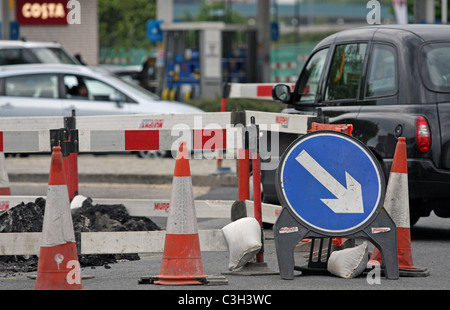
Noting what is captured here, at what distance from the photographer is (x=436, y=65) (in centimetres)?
923

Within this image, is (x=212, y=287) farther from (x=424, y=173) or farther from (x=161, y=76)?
(x=161, y=76)

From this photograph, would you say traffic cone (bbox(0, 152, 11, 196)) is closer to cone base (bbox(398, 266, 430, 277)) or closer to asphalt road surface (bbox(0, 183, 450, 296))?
asphalt road surface (bbox(0, 183, 450, 296))

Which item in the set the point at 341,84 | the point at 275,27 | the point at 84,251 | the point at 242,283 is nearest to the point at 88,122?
the point at 84,251

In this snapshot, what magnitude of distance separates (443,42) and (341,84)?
1.09 meters

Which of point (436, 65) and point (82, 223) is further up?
point (436, 65)

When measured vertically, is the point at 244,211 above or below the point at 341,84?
below

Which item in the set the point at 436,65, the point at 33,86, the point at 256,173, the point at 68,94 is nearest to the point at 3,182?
the point at 256,173

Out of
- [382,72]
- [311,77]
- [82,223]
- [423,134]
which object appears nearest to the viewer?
[82,223]

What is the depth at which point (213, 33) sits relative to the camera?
28859 mm

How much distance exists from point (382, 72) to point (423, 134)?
36.2 inches

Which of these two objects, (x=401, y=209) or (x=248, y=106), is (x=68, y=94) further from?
(x=401, y=209)

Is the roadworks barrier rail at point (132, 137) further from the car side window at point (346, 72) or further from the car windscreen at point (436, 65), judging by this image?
the car side window at point (346, 72)

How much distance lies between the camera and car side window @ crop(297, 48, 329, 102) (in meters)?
10.3

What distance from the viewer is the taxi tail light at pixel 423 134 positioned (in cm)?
884
